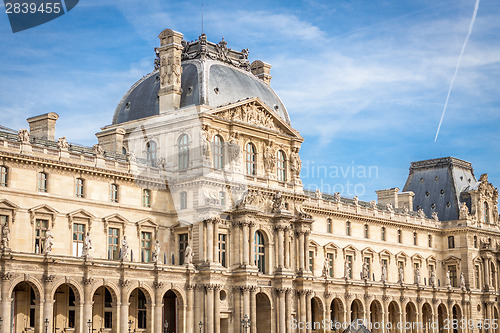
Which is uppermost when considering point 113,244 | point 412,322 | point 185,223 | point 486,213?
point 486,213

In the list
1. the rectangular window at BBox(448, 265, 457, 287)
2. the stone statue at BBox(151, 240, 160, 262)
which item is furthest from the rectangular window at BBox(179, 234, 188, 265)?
the rectangular window at BBox(448, 265, 457, 287)

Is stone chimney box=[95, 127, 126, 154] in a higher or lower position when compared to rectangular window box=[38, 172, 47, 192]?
higher

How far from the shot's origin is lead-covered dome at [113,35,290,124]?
255ft

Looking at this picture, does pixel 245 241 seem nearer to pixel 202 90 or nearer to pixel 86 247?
pixel 202 90

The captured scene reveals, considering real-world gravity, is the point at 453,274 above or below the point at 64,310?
above

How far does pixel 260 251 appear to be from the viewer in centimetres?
7762

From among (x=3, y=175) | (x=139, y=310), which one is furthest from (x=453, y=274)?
(x=3, y=175)

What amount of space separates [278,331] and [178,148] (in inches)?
732

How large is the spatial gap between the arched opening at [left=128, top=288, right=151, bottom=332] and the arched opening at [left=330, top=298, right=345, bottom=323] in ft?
81.8

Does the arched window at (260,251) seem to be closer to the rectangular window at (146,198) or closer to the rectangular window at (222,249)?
the rectangular window at (222,249)

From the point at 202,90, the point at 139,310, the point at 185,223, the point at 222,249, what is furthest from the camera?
the point at 202,90

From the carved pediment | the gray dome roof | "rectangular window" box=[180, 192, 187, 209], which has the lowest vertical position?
"rectangular window" box=[180, 192, 187, 209]

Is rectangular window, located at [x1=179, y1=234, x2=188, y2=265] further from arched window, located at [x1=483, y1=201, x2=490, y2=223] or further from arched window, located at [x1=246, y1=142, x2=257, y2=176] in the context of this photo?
arched window, located at [x1=483, y1=201, x2=490, y2=223]

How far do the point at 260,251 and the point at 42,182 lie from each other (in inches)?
849
